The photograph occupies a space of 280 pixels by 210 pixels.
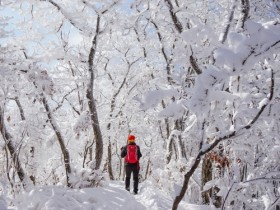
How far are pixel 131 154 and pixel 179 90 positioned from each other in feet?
13.3

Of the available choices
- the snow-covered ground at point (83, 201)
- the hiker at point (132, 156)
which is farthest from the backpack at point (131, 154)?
the snow-covered ground at point (83, 201)

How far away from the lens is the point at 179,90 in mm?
5117

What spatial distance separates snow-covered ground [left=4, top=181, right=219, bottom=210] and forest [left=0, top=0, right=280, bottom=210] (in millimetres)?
287

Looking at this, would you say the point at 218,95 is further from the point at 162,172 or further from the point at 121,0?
the point at 162,172

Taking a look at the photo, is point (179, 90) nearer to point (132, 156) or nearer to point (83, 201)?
point (83, 201)

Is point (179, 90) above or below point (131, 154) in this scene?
above

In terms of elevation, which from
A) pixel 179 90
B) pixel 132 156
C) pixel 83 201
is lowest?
pixel 83 201

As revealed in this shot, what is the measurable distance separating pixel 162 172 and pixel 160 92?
9.51 m

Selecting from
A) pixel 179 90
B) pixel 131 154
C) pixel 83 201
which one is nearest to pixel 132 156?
pixel 131 154

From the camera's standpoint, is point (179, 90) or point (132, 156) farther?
point (132, 156)

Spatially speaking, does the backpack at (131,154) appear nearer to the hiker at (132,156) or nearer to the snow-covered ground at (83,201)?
the hiker at (132,156)

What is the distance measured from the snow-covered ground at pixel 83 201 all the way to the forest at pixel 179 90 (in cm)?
29

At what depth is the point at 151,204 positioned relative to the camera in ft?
23.8

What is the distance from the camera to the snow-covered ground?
207 inches
